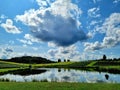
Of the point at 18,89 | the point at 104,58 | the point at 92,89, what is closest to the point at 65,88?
the point at 92,89

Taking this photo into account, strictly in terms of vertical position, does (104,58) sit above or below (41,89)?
above

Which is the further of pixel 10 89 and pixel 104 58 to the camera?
pixel 104 58

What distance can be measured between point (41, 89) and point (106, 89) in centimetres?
657

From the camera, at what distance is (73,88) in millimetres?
29078

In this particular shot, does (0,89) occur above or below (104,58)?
below

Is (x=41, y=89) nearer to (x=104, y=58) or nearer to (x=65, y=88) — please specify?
(x=65, y=88)

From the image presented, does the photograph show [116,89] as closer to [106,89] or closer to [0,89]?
[106,89]

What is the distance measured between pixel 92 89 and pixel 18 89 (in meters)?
7.42

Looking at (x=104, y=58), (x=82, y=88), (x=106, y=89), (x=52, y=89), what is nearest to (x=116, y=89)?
(x=106, y=89)

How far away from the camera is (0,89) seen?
28.4 m

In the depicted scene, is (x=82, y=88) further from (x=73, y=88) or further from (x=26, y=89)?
(x=26, y=89)

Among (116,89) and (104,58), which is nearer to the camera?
(116,89)

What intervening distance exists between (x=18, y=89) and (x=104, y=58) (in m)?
168

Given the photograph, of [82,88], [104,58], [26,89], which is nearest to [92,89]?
[82,88]
